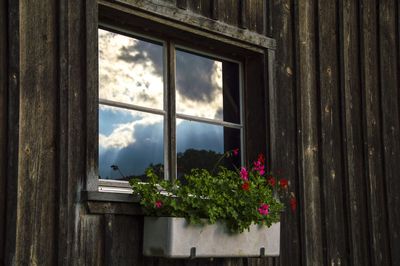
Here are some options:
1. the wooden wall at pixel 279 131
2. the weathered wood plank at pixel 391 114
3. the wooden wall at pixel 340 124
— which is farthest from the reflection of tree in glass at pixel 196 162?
the weathered wood plank at pixel 391 114

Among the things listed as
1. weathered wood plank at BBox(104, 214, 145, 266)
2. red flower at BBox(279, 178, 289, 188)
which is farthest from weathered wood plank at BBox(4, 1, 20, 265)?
red flower at BBox(279, 178, 289, 188)

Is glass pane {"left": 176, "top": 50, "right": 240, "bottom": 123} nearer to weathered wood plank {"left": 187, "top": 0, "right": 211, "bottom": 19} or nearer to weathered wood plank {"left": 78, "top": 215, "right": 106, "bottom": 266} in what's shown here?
weathered wood plank {"left": 187, "top": 0, "right": 211, "bottom": 19}

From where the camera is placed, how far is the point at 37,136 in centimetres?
352

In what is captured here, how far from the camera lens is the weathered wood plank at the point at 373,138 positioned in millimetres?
5668

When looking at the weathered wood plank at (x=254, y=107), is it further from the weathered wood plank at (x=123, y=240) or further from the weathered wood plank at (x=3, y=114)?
the weathered wood plank at (x=3, y=114)

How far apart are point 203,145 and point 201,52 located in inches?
22.9

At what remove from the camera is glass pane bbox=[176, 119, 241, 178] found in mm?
4410

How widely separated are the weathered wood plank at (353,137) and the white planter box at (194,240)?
146 centimetres

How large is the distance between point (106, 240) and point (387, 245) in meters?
2.81

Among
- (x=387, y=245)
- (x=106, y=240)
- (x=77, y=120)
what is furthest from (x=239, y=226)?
(x=387, y=245)

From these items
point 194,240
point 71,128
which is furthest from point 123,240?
point 71,128

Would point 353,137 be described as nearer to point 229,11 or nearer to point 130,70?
point 229,11

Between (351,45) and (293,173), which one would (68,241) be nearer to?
(293,173)

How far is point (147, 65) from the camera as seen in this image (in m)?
4.29
